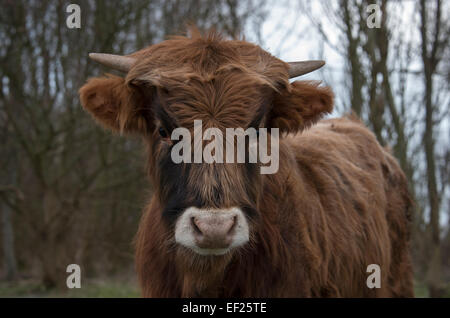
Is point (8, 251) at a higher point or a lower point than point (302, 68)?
lower

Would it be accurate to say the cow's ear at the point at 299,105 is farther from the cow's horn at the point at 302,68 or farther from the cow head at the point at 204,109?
the cow's horn at the point at 302,68

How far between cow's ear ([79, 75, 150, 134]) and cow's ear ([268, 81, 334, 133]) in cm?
102

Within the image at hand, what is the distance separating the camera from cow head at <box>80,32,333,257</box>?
117 inches

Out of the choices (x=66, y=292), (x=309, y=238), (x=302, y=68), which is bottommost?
(x=66, y=292)

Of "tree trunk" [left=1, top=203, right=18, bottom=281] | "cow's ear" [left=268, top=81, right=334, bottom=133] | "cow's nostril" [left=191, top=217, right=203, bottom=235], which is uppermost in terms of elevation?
"cow's ear" [left=268, top=81, right=334, bottom=133]

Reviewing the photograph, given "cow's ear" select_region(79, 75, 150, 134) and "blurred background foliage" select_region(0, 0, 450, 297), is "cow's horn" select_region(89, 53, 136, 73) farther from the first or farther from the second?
Answer: "blurred background foliage" select_region(0, 0, 450, 297)

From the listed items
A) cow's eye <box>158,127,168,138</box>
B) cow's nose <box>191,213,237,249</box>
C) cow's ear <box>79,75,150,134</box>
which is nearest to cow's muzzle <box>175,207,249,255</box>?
cow's nose <box>191,213,237,249</box>

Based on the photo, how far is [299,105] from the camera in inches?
156

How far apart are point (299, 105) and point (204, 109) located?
966 millimetres

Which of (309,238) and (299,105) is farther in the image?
(299,105)

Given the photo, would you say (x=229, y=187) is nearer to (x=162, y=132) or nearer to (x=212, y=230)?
(x=212, y=230)

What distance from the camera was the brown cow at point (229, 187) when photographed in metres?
3.12

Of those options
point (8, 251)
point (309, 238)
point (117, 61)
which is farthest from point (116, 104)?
point (8, 251)
